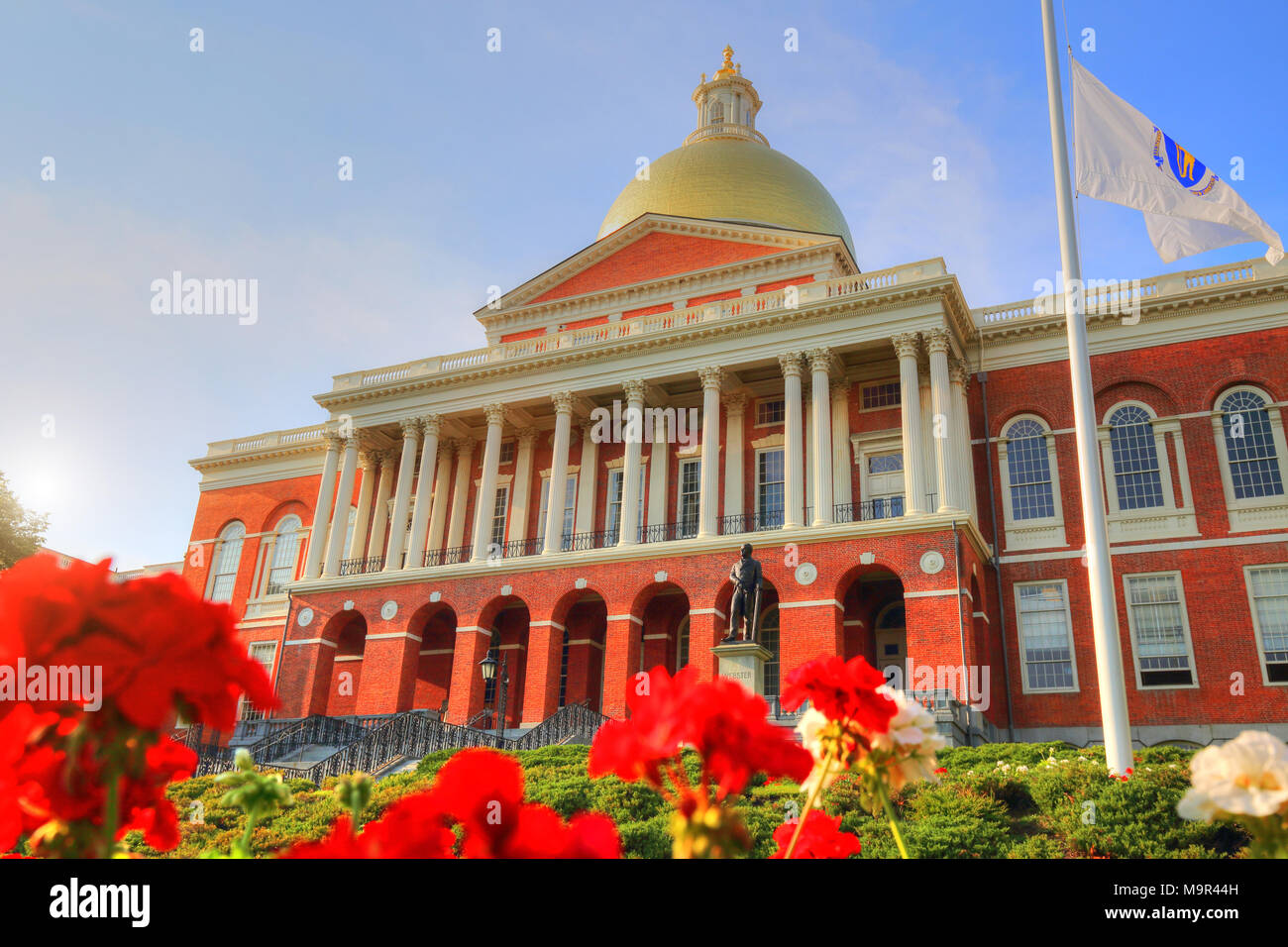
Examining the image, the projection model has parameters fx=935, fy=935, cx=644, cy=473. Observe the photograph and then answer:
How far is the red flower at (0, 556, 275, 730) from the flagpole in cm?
1472

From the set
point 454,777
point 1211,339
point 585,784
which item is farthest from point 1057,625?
point 454,777

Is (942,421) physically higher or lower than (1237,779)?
higher

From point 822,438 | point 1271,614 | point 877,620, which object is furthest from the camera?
point 877,620

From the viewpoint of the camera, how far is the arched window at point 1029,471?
105 ft

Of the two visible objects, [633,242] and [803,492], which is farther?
[633,242]

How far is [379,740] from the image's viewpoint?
85.6 ft

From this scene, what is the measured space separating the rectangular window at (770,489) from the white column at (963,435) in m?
6.08

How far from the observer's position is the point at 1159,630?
29.3 m

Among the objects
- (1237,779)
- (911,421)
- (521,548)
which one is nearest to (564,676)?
(521,548)

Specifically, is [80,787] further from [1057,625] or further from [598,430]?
[598,430]

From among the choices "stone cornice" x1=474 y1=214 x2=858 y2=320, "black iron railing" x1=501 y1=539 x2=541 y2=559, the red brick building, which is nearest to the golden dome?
the red brick building

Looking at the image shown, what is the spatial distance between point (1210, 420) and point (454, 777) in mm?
34452

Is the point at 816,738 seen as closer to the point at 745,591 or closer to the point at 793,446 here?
the point at 745,591

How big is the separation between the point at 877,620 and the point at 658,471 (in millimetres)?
9814
